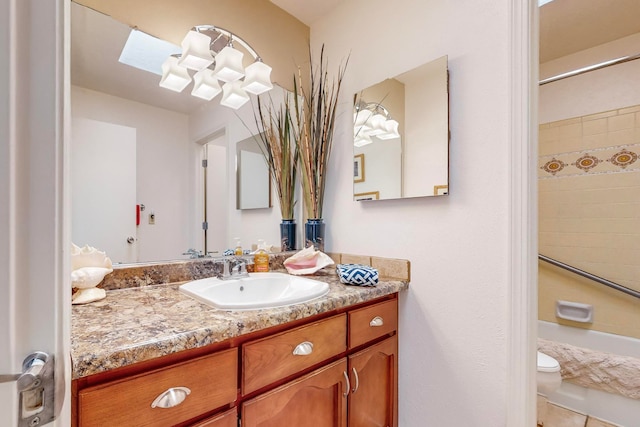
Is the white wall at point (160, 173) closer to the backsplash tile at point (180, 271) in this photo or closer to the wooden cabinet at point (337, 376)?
the backsplash tile at point (180, 271)

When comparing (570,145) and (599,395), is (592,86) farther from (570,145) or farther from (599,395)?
(599,395)

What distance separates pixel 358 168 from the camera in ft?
4.87

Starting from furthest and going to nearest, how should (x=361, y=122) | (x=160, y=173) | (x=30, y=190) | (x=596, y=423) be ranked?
(x=596, y=423), (x=361, y=122), (x=160, y=173), (x=30, y=190)

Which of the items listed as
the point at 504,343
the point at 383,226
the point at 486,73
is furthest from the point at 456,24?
the point at 504,343

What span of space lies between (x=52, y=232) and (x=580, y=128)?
9.15 ft

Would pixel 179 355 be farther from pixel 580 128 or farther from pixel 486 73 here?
pixel 580 128

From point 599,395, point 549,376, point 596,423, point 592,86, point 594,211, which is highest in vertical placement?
point 592,86

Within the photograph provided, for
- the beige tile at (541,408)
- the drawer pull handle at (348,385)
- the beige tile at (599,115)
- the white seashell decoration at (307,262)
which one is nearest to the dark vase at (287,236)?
the white seashell decoration at (307,262)

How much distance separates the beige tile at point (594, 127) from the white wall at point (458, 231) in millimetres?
1529

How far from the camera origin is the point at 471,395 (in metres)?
1.10

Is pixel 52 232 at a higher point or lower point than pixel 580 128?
lower

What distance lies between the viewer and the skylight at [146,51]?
1.14 metres

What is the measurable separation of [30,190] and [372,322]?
1091 mm

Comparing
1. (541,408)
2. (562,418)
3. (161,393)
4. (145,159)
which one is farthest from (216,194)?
(562,418)
